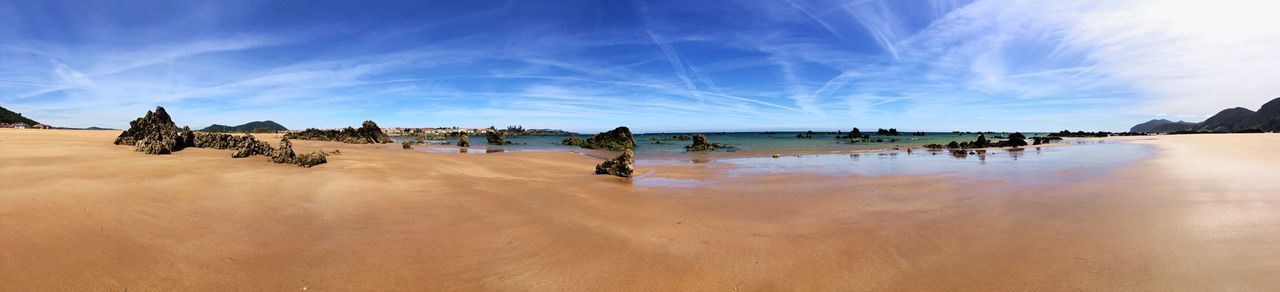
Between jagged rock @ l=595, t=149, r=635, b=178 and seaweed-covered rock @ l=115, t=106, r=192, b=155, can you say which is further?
jagged rock @ l=595, t=149, r=635, b=178

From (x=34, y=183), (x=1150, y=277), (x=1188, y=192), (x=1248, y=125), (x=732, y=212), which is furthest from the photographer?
(x=1248, y=125)

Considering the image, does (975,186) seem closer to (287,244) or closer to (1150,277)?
(1150,277)

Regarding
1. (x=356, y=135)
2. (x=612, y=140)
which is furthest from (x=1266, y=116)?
(x=356, y=135)

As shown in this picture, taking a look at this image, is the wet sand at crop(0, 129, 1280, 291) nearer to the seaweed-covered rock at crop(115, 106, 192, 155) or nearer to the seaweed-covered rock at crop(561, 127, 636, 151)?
the seaweed-covered rock at crop(115, 106, 192, 155)

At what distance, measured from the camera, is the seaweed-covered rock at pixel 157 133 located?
1138 cm

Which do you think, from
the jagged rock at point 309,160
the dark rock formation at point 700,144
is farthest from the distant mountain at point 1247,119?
the jagged rock at point 309,160

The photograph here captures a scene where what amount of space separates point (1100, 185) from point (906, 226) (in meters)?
7.36

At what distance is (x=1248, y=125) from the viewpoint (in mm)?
85625

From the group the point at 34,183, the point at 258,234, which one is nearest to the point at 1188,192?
the point at 258,234

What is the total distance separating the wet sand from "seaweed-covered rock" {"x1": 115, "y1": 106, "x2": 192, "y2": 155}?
2578 mm

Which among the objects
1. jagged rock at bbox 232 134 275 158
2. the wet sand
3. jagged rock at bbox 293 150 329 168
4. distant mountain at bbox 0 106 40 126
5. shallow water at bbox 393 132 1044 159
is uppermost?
distant mountain at bbox 0 106 40 126

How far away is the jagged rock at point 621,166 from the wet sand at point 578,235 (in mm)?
3368

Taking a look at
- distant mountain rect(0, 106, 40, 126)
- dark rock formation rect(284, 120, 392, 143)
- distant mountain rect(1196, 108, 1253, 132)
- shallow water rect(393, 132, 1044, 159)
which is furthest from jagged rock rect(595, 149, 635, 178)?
distant mountain rect(1196, 108, 1253, 132)

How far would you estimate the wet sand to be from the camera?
12.6 ft
